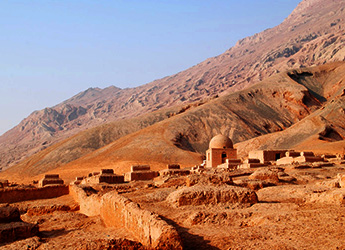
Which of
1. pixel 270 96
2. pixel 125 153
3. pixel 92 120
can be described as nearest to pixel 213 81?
pixel 92 120

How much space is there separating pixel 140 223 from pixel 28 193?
10349 millimetres

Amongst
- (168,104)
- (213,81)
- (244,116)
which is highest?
(213,81)

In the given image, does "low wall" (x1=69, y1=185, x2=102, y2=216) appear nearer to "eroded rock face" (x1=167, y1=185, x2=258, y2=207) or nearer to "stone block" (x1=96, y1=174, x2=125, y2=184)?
"eroded rock face" (x1=167, y1=185, x2=258, y2=207)

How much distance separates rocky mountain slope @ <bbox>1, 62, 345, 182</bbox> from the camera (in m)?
42.4

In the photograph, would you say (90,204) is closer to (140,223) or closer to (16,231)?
(16,231)

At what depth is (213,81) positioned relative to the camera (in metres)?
127

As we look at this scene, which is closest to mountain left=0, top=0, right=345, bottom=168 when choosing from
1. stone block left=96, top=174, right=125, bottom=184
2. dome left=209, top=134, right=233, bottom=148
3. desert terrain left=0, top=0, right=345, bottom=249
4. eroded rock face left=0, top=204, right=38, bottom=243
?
desert terrain left=0, top=0, right=345, bottom=249

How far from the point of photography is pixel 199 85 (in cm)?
12912

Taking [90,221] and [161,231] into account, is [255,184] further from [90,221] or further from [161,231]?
[161,231]

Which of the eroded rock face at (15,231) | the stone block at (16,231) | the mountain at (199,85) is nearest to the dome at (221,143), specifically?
the eroded rock face at (15,231)

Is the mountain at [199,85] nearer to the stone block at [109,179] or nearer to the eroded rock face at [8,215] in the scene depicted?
the stone block at [109,179]

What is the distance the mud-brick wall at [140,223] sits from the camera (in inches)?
194

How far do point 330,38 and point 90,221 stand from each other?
108414mm

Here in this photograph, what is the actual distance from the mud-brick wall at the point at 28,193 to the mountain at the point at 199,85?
224 ft
